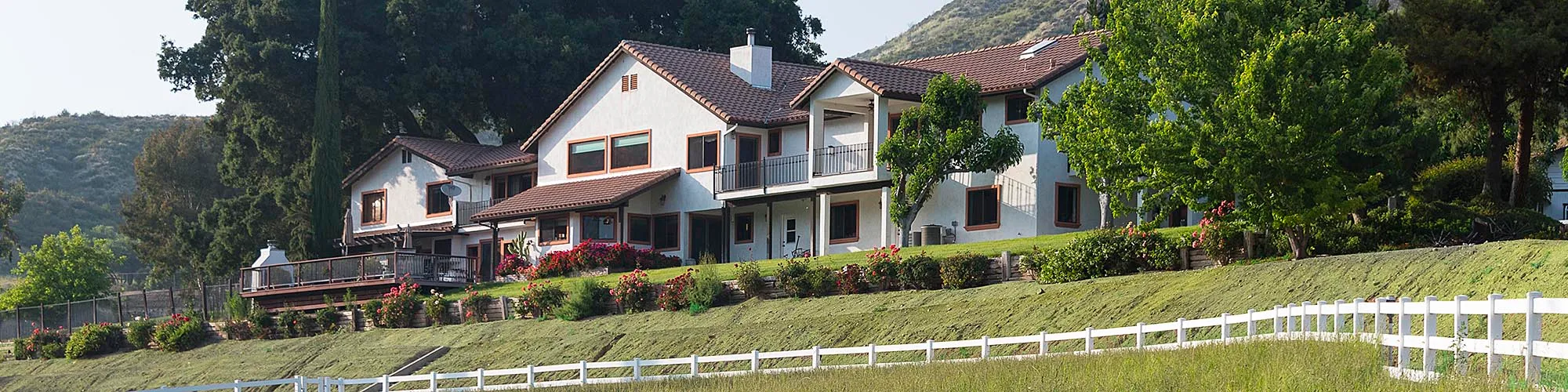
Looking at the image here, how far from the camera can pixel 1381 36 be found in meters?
34.4

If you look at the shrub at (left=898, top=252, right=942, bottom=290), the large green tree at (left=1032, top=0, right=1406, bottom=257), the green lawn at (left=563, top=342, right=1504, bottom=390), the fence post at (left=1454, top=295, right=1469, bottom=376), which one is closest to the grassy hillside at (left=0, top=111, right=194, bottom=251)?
the shrub at (left=898, top=252, right=942, bottom=290)

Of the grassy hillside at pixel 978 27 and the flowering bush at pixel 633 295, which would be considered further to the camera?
the grassy hillside at pixel 978 27

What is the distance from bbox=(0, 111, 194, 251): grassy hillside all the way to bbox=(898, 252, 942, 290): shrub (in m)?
112

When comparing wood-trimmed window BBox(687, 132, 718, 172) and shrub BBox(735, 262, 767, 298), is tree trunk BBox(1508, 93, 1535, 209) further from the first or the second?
wood-trimmed window BBox(687, 132, 718, 172)

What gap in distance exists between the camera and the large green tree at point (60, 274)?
78000 mm

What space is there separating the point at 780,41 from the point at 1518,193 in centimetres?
4122

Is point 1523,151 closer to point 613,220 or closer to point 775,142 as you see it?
point 775,142

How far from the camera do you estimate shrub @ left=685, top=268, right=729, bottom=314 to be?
39.8 m

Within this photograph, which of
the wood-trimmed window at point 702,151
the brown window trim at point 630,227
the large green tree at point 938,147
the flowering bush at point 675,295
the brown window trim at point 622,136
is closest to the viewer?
the flowering bush at point 675,295

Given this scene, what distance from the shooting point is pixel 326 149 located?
62.7 metres

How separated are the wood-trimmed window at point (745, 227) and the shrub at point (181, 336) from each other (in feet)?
47.1

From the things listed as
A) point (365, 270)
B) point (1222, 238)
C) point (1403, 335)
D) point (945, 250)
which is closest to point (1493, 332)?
point (1403, 335)

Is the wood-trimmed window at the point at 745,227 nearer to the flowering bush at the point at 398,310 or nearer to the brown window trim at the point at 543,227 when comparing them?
the brown window trim at the point at 543,227

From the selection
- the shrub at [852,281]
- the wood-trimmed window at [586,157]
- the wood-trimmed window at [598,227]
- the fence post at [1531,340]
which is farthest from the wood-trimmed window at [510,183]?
the fence post at [1531,340]
